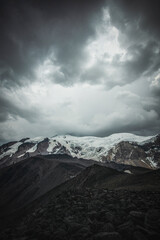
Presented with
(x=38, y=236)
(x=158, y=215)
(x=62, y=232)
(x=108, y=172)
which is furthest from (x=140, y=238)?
(x=108, y=172)

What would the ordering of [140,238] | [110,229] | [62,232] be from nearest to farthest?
[140,238] → [110,229] → [62,232]

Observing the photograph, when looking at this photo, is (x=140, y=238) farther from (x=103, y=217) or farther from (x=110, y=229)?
(x=103, y=217)

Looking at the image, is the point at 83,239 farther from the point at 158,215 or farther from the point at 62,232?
the point at 158,215

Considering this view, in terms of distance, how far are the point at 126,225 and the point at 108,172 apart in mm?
119541

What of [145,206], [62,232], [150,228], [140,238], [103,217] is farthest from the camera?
[145,206]

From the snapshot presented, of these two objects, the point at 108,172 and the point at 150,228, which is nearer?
the point at 150,228

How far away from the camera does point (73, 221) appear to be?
15633 mm

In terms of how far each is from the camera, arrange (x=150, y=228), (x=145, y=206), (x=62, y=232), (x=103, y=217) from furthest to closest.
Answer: (x=145, y=206) < (x=103, y=217) < (x=62, y=232) < (x=150, y=228)

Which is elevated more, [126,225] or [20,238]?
[126,225]

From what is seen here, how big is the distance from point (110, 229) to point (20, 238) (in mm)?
8111

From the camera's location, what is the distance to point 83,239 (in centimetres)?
1178

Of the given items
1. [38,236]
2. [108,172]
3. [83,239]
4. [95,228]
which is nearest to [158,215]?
[95,228]

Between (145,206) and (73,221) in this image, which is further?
(145,206)

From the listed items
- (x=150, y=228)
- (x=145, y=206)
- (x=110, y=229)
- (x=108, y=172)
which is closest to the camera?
(x=150, y=228)
